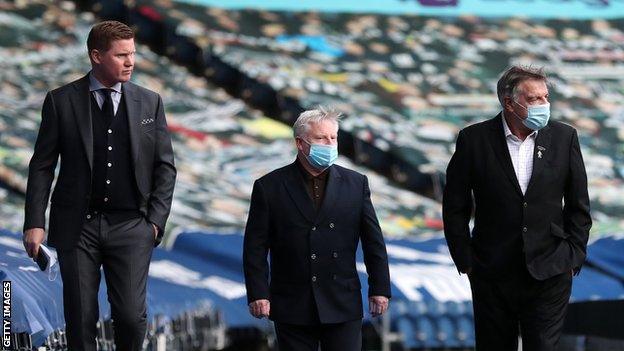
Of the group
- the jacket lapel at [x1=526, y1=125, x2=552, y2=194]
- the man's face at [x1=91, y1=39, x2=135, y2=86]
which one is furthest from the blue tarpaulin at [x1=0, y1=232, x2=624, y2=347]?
the jacket lapel at [x1=526, y1=125, x2=552, y2=194]

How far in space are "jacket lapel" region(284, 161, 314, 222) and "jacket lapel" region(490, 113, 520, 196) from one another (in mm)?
745

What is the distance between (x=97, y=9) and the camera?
15938 millimetres

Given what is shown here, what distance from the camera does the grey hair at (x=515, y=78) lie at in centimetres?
630

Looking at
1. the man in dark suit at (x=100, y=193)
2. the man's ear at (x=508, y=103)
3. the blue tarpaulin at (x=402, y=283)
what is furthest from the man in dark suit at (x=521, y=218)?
the blue tarpaulin at (x=402, y=283)

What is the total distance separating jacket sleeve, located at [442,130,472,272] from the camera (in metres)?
6.34

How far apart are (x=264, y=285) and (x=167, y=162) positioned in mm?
575

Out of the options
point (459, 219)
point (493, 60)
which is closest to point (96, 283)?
point (459, 219)

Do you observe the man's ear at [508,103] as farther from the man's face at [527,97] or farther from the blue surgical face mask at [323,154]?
the blue surgical face mask at [323,154]

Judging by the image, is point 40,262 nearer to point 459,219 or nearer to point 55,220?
point 55,220

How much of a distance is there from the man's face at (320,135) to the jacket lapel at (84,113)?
761mm

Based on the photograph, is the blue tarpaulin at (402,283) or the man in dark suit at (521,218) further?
the blue tarpaulin at (402,283)

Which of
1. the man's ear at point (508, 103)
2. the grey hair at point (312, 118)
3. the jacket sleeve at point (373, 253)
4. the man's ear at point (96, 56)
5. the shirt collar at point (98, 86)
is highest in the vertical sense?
the man's ear at point (96, 56)

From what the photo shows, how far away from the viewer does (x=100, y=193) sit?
236 inches

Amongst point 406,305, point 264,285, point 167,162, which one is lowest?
point 406,305
